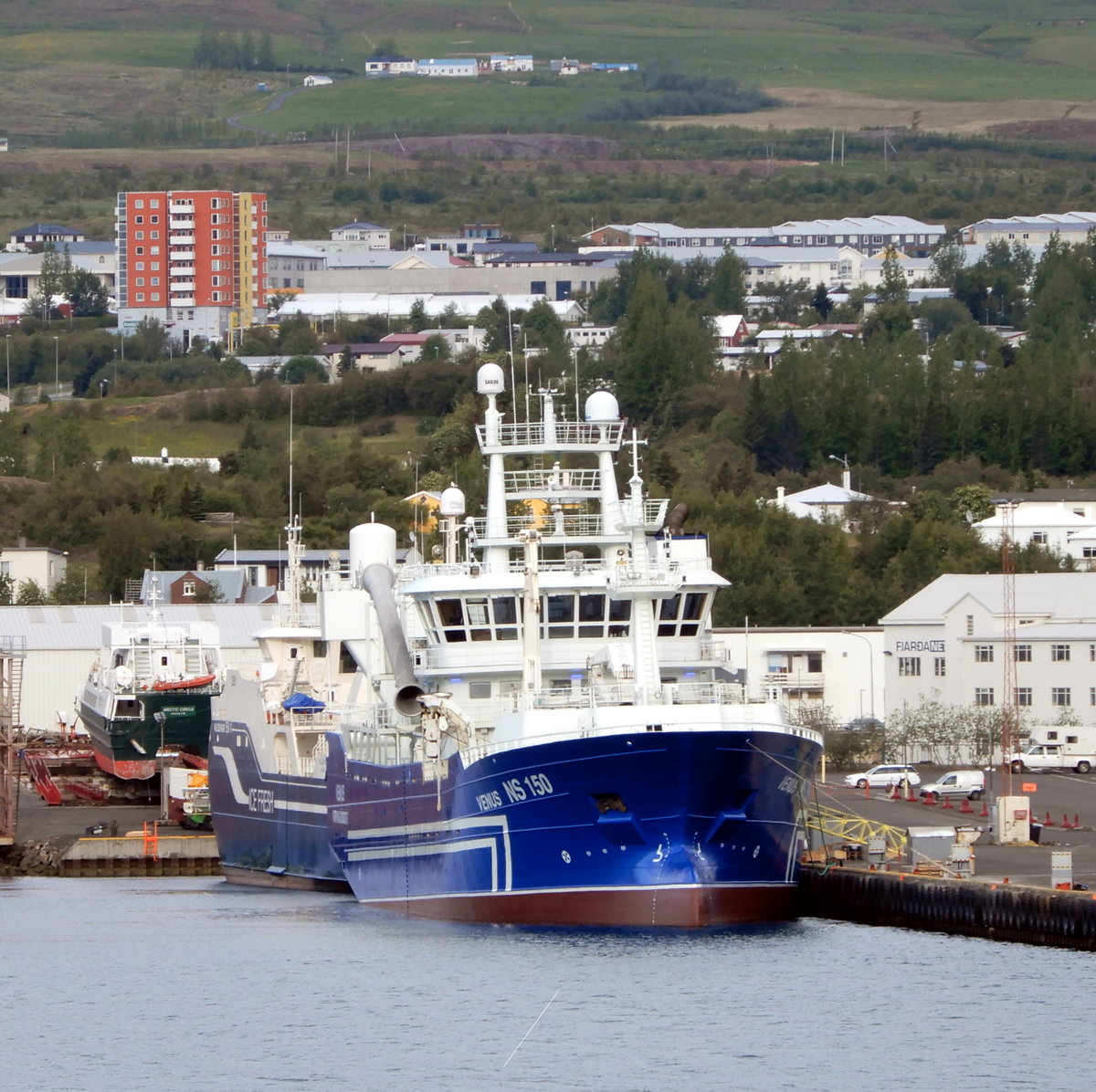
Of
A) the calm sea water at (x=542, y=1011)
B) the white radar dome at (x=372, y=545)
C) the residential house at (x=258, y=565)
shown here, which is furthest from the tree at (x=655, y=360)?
the calm sea water at (x=542, y=1011)

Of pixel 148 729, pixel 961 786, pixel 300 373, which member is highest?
pixel 300 373

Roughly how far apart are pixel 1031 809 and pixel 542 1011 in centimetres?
3014

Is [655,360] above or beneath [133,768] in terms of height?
above

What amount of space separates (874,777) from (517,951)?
3231 cm

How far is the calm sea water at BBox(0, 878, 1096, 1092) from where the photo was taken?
41562 millimetres

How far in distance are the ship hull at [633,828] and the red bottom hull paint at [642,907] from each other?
2 centimetres

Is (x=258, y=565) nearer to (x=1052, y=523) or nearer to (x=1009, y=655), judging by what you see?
(x=1052, y=523)

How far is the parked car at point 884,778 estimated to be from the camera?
259 ft

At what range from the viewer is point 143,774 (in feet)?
279

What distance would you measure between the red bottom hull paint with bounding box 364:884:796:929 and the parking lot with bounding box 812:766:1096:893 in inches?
177

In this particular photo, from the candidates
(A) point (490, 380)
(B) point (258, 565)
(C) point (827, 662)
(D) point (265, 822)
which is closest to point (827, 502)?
(B) point (258, 565)

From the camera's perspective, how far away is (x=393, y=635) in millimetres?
60281

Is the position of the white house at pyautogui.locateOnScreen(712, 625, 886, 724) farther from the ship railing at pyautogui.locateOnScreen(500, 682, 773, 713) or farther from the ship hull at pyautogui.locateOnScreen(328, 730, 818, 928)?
the ship railing at pyautogui.locateOnScreen(500, 682, 773, 713)

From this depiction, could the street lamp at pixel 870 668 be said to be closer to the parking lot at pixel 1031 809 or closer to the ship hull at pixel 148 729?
the parking lot at pixel 1031 809
